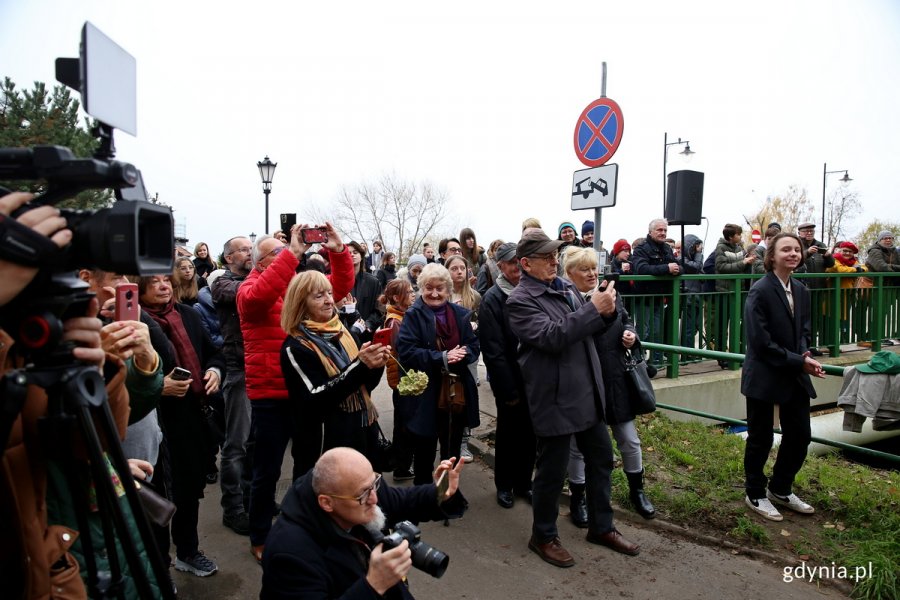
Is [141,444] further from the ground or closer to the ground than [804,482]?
further from the ground

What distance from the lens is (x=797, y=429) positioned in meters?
4.25

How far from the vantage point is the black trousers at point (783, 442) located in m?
4.27

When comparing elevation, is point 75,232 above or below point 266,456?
above

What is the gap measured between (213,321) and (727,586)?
4.11 m

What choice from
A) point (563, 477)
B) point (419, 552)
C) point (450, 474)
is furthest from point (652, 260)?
point (419, 552)

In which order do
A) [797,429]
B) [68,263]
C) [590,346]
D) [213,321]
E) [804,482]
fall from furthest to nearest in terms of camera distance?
[213,321]
[804,482]
[797,429]
[590,346]
[68,263]

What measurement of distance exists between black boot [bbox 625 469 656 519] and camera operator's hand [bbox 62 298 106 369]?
3.84 meters

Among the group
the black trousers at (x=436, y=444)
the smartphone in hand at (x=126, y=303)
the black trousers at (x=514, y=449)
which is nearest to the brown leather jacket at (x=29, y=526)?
the smartphone in hand at (x=126, y=303)

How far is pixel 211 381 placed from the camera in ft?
12.3

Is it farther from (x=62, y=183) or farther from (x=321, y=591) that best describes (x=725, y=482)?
(x=62, y=183)

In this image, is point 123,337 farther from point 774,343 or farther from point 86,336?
point 774,343

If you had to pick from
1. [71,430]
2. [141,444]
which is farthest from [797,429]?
[71,430]

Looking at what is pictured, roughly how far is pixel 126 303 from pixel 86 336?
53 cm

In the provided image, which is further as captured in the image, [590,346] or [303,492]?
[590,346]
